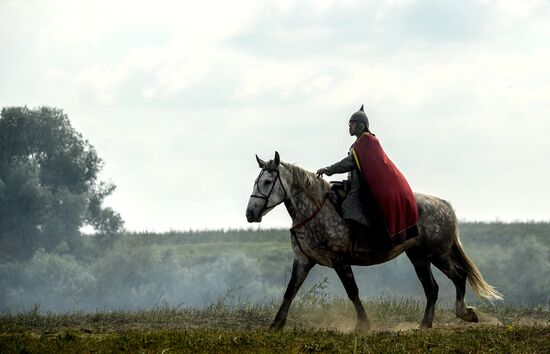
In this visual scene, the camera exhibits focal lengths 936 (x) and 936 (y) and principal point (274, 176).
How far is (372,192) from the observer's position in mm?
15352

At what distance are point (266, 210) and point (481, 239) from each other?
6424cm

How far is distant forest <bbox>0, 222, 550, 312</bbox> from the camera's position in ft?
229

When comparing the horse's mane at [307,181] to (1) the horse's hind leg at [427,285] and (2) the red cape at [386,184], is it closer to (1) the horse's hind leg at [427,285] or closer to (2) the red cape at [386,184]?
(2) the red cape at [386,184]

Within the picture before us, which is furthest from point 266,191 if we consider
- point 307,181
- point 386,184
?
point 386,184

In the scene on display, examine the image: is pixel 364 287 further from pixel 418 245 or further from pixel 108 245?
pixel 418 245

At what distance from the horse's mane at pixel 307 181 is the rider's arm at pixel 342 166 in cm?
29

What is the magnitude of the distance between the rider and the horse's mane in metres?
0.22

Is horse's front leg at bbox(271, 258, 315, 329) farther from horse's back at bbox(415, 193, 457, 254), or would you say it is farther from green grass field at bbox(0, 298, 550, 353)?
horse's back at bbox(415, 193, 457, 254)

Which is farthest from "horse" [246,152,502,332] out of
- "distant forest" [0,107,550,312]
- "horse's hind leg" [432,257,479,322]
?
"distant forest" [0,107,550,312]

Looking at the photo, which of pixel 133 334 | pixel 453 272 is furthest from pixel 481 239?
pixel 133 334

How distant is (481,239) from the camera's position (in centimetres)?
7650

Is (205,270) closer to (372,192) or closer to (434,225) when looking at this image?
(434,225)

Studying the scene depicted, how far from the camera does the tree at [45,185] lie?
8056cm

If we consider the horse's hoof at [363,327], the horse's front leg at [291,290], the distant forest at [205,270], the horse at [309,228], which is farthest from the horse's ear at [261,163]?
the distant forest at [205,270]
